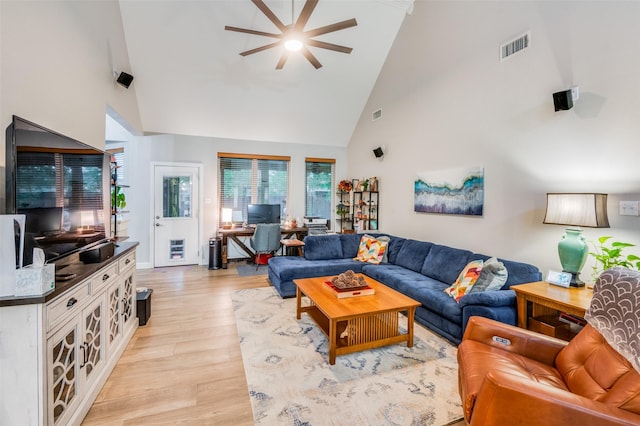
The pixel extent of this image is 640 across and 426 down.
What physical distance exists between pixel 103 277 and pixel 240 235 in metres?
3.49

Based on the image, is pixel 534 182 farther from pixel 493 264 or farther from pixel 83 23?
pixel 83 23

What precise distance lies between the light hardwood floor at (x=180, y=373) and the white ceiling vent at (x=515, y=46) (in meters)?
3.91

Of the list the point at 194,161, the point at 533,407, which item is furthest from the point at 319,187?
the point at 533,407

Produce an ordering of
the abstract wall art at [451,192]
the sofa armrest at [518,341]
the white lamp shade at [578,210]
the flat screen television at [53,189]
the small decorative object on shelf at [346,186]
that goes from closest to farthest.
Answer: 1. the flat screen television at [53,189]
2. the sofa armrest at [518,341]
3. the white lamp shade at [578,210]
4. the abstract wall art at [451,192]
5. the small decorative object on shelf at [346,186]

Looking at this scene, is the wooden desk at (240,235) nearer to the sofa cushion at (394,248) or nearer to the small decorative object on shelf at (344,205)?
the small decorative object on shelf at (344,205)

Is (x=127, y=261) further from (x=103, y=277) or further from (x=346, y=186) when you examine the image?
(x=346, y=186)

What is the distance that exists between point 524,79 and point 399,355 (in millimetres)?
2893

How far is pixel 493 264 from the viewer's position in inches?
103

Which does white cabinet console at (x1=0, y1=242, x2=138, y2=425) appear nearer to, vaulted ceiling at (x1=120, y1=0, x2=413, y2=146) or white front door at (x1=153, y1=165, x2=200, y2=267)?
vaulted ceiling at (x1=120, y1=0, x2=413, y2=146)

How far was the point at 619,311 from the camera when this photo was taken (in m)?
1.41

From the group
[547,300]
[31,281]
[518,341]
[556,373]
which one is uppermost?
[31,281]

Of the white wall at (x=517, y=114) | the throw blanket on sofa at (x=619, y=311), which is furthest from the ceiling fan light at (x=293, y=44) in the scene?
the throw blanket on sofa at (x=619, y=311)

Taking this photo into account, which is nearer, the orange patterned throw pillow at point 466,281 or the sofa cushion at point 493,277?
the sofa cushion at point 493,277

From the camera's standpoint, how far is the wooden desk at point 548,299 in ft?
6.46
